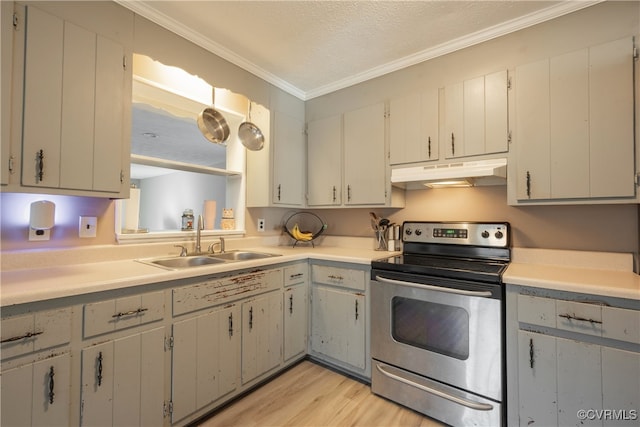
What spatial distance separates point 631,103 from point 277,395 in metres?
2.62

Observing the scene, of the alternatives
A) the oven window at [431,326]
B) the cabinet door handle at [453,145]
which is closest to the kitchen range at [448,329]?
the oven window at [431,326]

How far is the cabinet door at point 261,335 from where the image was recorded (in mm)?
1868

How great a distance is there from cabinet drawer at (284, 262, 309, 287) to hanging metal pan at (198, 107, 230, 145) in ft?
3.73

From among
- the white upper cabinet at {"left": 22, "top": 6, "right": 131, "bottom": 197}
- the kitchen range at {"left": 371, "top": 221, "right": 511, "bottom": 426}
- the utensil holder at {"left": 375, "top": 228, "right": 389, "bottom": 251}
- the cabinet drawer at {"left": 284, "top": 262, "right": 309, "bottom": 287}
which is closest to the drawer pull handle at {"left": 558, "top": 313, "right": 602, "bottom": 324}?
the kitchen range at {"left": 371, "top": 221, "right": 511, "bottom": 426}

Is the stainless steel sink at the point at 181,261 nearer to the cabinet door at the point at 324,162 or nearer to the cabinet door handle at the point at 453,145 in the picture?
the cabinet door at the point at 324,162

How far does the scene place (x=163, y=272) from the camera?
1475 millimetres

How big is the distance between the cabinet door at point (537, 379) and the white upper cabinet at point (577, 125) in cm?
83

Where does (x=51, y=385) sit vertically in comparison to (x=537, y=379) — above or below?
above

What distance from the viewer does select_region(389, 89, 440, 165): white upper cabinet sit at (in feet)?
7.07

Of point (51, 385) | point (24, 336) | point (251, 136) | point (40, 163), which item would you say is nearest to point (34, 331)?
point (24, 336)

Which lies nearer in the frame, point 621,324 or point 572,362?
point 621,324

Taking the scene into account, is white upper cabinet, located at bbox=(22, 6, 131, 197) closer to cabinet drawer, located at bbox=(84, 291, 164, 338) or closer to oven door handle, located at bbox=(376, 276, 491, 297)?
cabinet drawer, located at bbox=(84, 291, 164, 338)

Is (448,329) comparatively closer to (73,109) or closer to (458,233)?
(458,233)

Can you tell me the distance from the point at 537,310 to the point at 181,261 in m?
2.11
